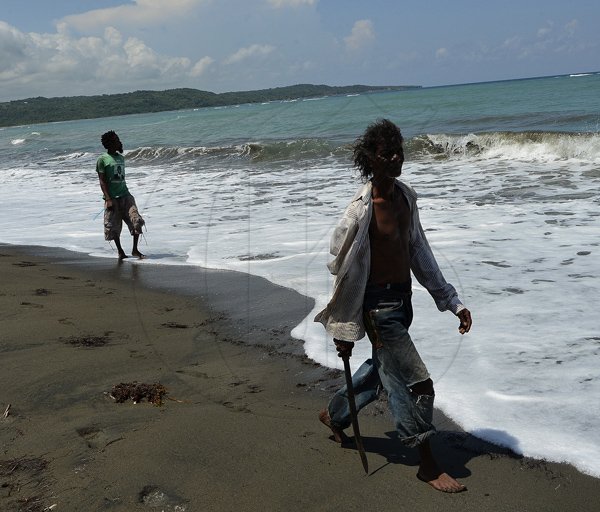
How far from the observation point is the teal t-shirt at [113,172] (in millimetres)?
8805

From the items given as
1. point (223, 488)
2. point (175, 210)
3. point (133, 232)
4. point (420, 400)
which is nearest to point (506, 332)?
point (420, 400)

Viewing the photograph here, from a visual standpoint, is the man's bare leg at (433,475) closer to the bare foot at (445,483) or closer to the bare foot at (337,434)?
the bare foot at (445,483)

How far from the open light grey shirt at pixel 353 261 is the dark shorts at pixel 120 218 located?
6132 millimetres

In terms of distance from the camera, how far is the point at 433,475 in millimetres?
3076

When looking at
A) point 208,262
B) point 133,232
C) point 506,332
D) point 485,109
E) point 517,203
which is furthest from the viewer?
point 485,109

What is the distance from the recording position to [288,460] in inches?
128

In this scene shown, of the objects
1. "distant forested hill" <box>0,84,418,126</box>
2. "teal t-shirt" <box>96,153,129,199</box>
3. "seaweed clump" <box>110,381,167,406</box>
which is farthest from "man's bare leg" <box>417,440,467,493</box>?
"distant forested hill" <box>0,84,418,126</box>

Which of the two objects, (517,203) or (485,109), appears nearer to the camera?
(517,203)

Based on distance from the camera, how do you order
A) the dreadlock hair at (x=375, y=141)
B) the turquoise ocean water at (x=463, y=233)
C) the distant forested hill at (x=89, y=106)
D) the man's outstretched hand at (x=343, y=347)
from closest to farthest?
the dreadlock hair at (x=375, y=141) < the man's outstretched hand at (x=343, y=347) < the turquoise ocean water at (x=463, y=233) < the distant forested hill at (x=89, y=106)

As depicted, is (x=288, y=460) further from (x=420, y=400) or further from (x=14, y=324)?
(x=14, y=324)

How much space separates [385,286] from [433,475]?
0.90 m

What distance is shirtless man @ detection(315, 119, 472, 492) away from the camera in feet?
9.96

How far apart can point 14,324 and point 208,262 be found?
3.08 m

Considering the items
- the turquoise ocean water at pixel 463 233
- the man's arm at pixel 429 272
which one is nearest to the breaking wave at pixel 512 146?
the turquoise ocean water at pixel 463 233
